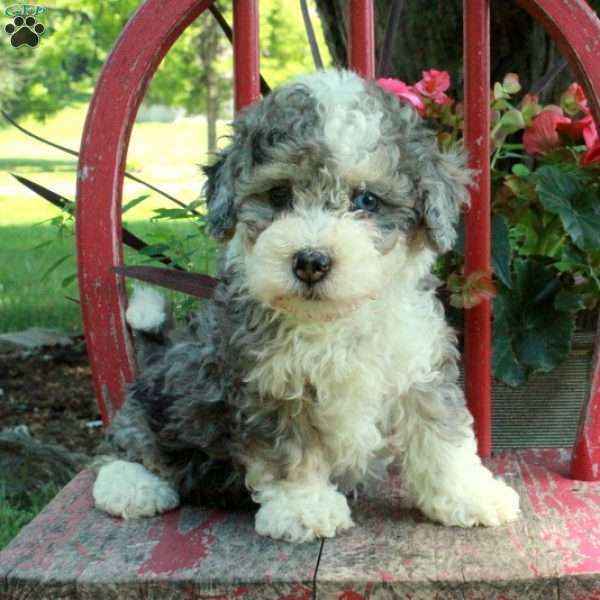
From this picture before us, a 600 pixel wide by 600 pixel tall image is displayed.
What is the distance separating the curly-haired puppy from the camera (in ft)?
7.25

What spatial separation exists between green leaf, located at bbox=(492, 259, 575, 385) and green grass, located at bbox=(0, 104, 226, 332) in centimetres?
101

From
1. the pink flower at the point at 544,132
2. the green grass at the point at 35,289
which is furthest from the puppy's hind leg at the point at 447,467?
the green grass at the point at 35,289

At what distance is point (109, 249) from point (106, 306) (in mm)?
158

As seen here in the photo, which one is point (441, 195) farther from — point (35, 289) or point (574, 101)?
point (35, 289)

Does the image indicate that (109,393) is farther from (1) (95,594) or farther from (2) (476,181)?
(2) (476,181)

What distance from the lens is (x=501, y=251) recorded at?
3.03 meters

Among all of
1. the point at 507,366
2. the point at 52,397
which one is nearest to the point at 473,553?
the point at 507,366

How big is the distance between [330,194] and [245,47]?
0.86 metres

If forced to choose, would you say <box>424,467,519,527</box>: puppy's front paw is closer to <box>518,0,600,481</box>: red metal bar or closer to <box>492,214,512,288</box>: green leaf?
<box>518,0,600,481</box>: red metal bar

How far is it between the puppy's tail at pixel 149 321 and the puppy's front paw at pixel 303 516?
26.4 inches

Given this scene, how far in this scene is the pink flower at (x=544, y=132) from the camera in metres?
3.21

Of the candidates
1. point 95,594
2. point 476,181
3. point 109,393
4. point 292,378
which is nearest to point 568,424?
point 476,181

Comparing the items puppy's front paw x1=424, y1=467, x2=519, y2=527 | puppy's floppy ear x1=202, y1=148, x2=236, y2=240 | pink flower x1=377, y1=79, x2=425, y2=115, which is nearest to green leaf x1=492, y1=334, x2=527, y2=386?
puppy's front paw x1=424, y1=467, x2=519, y2=527

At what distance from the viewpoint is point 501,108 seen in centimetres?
332
